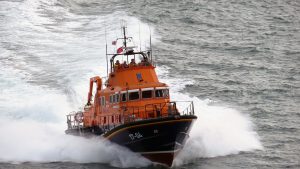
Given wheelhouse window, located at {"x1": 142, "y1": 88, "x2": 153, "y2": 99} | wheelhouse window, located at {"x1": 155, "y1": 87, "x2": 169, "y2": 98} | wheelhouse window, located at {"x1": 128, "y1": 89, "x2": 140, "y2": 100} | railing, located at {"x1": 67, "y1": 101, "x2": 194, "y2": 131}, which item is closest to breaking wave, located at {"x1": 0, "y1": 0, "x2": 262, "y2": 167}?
railing, located at {"x1": 67, "y1": 101, "x2": 194, "y2": 131}

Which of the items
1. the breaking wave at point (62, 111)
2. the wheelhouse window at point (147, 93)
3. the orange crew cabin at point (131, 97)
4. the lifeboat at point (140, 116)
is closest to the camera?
the lifeboat at point (140, 116)

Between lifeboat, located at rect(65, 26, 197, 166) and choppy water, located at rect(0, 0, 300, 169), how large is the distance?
0.66 meters

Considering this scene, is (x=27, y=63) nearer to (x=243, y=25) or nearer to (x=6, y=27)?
(x=6, y=27)

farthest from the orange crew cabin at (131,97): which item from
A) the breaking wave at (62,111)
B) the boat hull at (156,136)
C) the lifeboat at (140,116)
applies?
the breaking wave at (62,111)

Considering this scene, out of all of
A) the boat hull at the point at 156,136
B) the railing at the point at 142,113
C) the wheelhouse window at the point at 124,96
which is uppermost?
the wheelhouse window at the point at 124,96

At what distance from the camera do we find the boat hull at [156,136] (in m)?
26.6

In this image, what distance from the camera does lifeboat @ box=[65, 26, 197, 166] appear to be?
26.8 metres

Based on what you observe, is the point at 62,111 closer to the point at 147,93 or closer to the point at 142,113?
the point at 147,93

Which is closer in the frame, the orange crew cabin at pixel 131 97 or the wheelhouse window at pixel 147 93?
the orange crew cabin at pixel 131 97

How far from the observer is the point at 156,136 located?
26953mm

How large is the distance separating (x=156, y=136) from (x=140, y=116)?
1350 mm

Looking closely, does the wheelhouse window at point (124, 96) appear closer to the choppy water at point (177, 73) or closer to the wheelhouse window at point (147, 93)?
the wheelhouse window at point (147, 93)

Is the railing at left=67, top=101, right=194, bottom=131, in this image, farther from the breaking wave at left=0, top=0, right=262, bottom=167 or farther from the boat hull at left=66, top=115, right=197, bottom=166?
the breaking wave at left=0, top=0, right=262, bottom=167

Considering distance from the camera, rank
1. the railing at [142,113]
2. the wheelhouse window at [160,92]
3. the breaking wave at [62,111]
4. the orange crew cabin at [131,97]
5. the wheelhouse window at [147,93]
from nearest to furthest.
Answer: the railing at [142,113] → the orange crew cabin at [131,97] → the wheelhouse window at [147,93] → the wheelhouse window at [160,92] → the breaking wave at [62,111]
